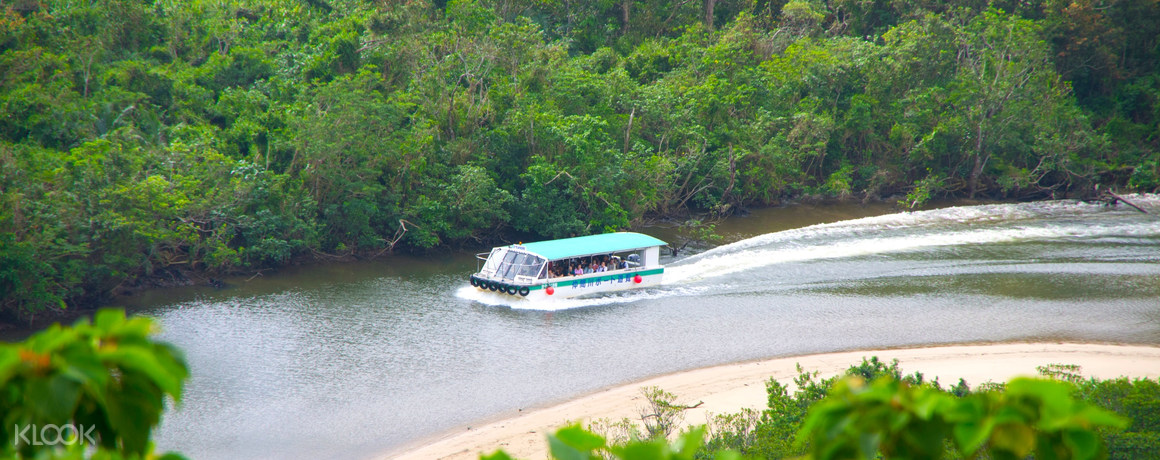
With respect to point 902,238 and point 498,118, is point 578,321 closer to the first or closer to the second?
point 498,118

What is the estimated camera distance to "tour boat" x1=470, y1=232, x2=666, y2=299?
2403 centimetres

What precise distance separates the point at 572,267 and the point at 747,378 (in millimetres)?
7828

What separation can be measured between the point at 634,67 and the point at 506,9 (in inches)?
277

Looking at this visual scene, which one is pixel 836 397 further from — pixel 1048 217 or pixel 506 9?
pixel 506 9

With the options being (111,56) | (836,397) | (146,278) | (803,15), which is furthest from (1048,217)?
(111,56)

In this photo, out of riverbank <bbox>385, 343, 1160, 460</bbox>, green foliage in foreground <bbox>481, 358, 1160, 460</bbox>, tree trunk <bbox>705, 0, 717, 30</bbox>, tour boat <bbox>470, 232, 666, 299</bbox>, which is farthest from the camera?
tree trunk <bbox>705, 0, 717, 30</bbox>

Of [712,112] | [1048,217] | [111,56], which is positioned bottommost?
[1048,217]

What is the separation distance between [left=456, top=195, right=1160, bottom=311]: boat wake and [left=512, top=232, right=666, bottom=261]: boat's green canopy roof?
4.34 feet

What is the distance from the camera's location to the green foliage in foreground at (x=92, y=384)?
2.60m

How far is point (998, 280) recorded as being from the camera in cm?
2548

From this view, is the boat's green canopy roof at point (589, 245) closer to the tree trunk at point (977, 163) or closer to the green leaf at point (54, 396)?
the tree trunk at point (977, 163)

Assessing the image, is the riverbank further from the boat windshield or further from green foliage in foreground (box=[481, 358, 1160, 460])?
green foliage in foreground (box=[481, 358, 1160, 460])

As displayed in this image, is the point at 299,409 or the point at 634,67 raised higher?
the point at 634,67

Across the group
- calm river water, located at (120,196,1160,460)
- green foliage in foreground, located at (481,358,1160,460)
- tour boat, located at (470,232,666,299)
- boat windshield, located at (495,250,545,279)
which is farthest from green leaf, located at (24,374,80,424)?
boat windshield, located at (495,250,545,279)
